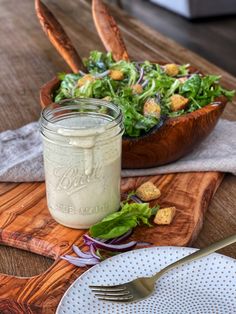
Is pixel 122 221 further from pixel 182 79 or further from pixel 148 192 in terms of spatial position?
pixel 182 79

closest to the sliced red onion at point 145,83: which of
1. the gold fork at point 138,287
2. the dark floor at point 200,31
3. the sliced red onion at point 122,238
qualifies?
the sliced red onion at point 122,238

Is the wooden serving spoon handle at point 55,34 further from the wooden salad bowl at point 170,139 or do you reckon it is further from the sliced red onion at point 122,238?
the sliced red onion at point 122,238

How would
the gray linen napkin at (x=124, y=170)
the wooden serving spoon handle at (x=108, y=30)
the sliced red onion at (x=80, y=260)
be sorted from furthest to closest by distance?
the wooden serving spoon handle at (x=108, y=30) → the gray linen napkin at (x=124, y=170) → the sliced red onion at (x=80, y=260)

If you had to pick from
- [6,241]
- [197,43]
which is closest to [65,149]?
[6,241]

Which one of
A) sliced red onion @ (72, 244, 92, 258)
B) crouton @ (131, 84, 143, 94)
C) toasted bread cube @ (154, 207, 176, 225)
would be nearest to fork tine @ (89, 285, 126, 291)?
sliced red onion @ (72, 244, 92, 258)

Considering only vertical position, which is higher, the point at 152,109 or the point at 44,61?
the point at 152,109

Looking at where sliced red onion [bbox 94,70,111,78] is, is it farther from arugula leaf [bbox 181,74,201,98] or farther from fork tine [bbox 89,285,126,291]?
fork tine [bbox 89,285,126,291]

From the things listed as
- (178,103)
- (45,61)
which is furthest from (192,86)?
(45,61)
